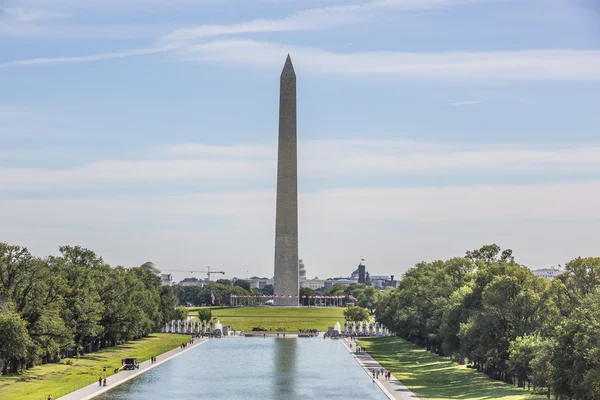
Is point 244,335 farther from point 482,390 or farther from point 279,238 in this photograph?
point 482,390

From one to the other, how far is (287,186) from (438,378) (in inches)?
2519

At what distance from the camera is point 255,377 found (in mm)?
60062

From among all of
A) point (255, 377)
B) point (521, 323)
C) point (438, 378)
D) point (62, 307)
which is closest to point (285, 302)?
point (62, 307)

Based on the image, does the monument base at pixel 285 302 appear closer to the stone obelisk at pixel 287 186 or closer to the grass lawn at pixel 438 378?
the stone obelisk at pixel 287 186

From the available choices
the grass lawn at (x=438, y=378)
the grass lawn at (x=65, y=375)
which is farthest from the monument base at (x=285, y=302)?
the grass lawn at (x=65, y=375)

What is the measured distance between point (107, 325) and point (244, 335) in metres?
31.0

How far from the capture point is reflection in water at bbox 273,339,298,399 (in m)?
52.2

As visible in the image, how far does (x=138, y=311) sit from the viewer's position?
91.1 metres

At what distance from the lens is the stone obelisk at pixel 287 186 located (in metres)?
124

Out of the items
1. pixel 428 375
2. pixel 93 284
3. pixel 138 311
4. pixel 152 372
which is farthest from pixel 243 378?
pixel 138 311

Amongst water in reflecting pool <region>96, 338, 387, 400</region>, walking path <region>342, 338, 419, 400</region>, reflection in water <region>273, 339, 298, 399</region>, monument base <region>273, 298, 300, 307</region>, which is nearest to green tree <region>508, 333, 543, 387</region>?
walking path <region>342, 338, 419, 400</region>

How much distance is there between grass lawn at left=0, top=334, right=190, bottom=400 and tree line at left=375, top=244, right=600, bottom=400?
2331cm

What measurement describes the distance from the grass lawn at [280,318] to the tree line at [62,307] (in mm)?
25164

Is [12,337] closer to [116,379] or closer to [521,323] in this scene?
[116,379]
